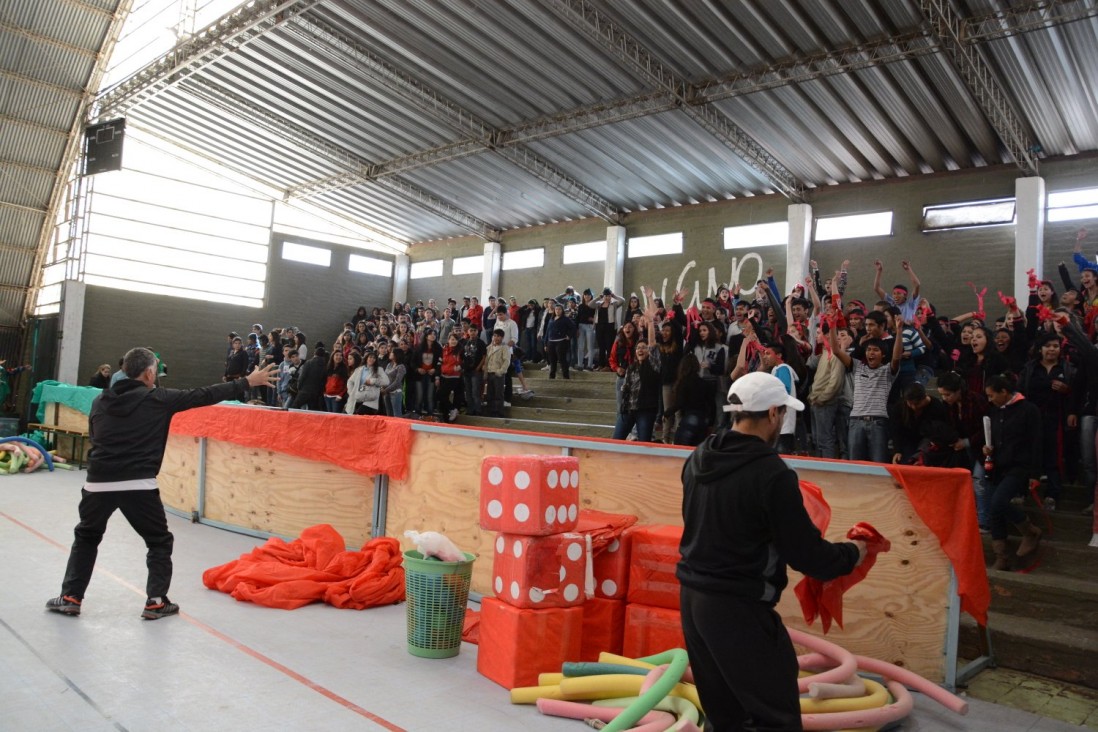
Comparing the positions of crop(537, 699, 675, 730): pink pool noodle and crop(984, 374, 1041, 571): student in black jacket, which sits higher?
crop(984, 374, 1041, 571): student in black jacket

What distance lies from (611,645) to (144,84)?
20.0 m

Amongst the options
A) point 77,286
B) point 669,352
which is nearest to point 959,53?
point 669,352

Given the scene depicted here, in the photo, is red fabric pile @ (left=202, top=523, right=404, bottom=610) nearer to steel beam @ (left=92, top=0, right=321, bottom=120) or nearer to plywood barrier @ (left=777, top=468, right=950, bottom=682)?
plywood barrier @ (left=777, top=468, right=950, bottom=682)

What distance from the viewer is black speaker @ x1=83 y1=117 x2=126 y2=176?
18.9 meters

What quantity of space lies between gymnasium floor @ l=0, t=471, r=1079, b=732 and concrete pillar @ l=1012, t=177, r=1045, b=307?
11862 millimetres

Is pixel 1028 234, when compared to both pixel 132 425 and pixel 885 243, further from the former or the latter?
pixel 132 425

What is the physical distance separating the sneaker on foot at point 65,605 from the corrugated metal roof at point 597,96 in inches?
431

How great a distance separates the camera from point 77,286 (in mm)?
20812

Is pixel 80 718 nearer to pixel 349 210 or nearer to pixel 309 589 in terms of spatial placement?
pixel 309 589

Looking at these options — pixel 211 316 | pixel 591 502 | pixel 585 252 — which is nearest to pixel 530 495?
pixel 591 502

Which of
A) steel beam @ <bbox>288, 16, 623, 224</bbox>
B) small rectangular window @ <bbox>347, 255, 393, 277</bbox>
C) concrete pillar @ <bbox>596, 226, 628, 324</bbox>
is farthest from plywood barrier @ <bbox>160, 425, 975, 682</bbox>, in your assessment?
small rectangular window @ <bbox>347, 255, 393, 277</bbox>

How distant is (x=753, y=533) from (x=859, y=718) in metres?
1.64

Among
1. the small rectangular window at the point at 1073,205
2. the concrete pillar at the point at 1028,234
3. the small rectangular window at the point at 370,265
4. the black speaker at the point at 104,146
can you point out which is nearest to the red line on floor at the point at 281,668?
the concrete pillar at the point at 1028,234

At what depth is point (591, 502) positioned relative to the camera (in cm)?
573
